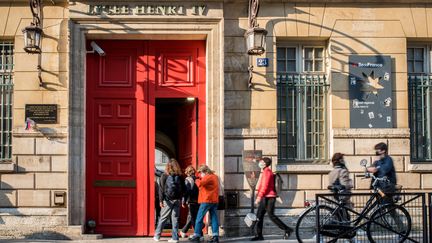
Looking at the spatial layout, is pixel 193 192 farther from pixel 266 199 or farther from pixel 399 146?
pixel 399 146

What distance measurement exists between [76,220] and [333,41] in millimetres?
6821

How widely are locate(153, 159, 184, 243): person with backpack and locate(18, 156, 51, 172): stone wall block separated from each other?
256 cm

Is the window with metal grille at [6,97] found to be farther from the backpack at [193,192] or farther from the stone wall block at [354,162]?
the stone wall block at [354,162]

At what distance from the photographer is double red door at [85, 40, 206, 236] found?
1775 centimetres

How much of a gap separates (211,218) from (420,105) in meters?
5.57

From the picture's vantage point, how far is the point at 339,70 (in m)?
17.9

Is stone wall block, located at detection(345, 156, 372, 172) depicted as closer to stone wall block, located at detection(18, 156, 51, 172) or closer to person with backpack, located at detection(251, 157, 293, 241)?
person with backpack, located at detection(251, 157, 293, 241)

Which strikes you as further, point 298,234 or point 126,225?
point 126,225

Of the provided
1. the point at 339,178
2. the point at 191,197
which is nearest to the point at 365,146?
the point at 339,178

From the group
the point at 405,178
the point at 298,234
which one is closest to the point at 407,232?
the point at 298,234

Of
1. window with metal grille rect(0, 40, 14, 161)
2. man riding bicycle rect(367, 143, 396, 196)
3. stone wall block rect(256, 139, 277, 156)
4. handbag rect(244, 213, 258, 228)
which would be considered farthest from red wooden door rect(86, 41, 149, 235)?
man riding bicycle rect(367, 143, 396, 196)

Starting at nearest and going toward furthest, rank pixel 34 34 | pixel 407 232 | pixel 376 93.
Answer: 1. pixel 407 232
2. pixel 34 34
3. pixel 376 93

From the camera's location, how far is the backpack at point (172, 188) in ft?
54.3

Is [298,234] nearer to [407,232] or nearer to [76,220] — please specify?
[407,232]
